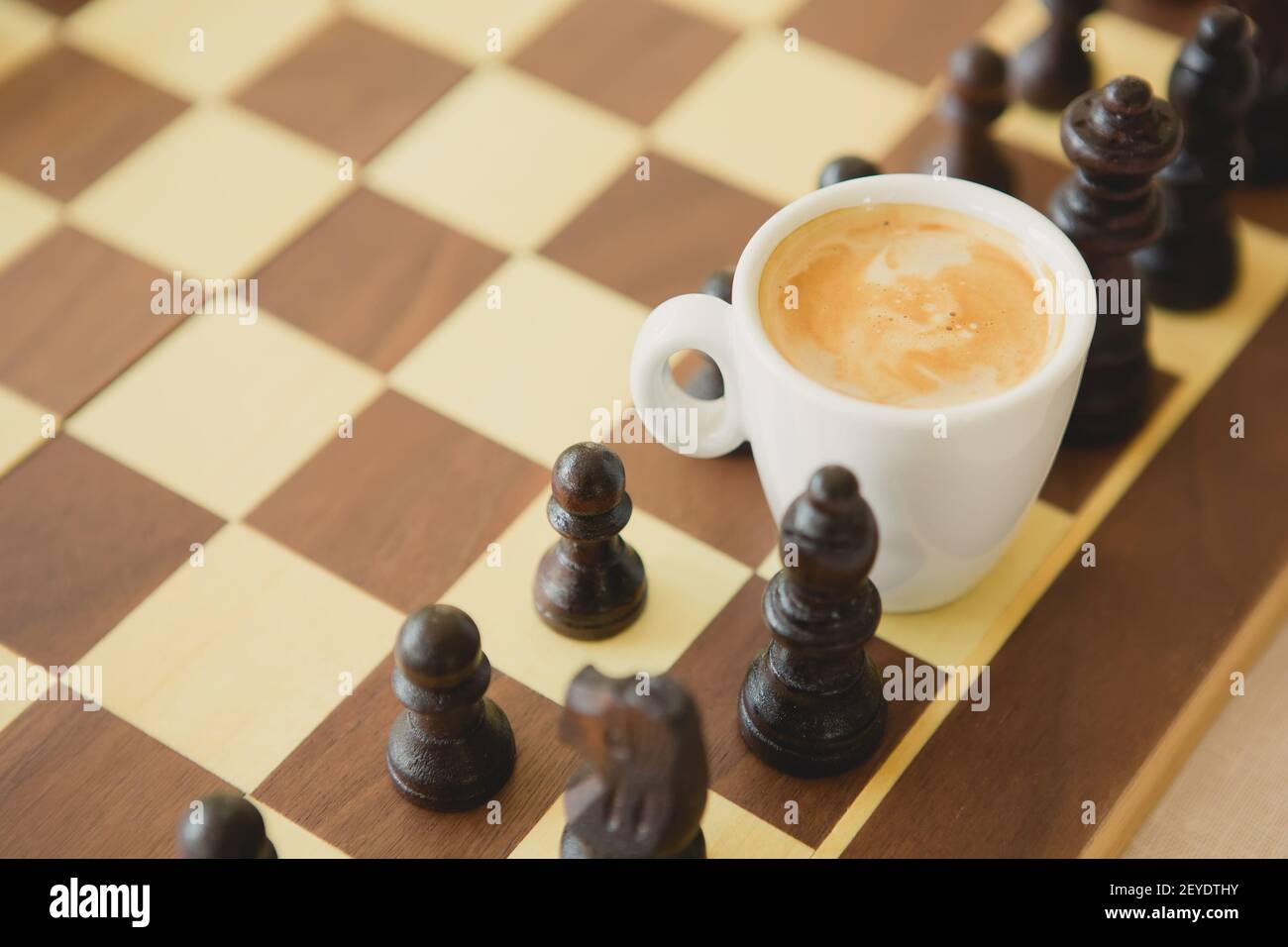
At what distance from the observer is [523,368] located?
4.56ft

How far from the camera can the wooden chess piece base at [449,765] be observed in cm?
110

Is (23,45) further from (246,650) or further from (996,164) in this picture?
(996,164)

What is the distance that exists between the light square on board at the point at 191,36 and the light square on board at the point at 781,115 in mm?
400

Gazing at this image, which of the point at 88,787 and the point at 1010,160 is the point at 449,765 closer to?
the point at 88,787

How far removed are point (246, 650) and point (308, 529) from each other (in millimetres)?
114

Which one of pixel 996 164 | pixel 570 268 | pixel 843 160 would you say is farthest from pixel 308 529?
pixel 996 164

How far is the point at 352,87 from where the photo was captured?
163 cm

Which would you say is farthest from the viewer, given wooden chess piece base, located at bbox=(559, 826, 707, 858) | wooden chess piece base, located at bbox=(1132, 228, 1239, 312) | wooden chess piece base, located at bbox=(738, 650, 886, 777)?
wooden chess piece base, located at bbox=(1132, 228, 1239, 312)

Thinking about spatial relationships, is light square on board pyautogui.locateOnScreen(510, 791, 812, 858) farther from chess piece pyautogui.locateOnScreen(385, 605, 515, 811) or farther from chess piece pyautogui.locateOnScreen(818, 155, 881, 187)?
chess piece pyautogui.locateOnScreen(818, 155, 881, 187)

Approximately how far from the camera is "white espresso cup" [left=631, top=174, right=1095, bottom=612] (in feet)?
3.50

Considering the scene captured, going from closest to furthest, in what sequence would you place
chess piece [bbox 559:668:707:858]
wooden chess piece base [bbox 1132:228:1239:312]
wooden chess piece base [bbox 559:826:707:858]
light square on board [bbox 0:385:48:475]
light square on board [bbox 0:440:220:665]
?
chess piece [bbox 559:668:707:858] < wooden chess piece base [bbox 559:826:707:858] < light square on board [bbox 0:440:220:665] < light square on board [bbox 0:385:48:475] < wooden chess piece base [bbox 1132:228:1239:312]

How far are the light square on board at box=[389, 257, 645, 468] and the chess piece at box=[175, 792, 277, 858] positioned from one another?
45cm

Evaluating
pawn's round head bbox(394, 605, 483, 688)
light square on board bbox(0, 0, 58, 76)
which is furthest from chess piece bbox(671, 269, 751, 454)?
light square on board bbox(0, 0, 58, 76)
